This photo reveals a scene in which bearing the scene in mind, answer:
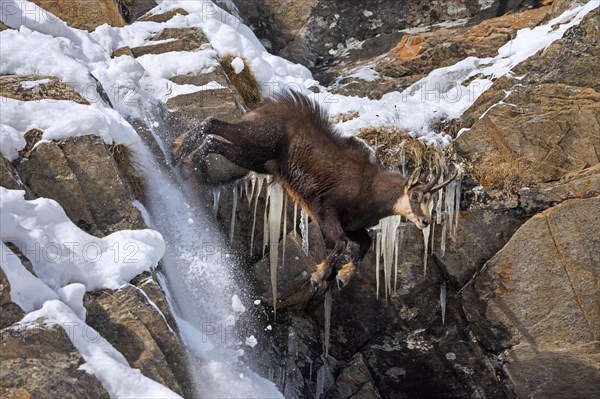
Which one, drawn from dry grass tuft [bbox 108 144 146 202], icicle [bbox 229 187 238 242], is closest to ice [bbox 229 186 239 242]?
icicle [bbox 229 187 238 242]

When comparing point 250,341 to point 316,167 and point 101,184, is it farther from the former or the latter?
point 101,184

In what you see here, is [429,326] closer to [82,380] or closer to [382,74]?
[382,74]

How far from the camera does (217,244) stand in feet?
26.6

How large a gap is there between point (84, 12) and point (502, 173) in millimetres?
5328

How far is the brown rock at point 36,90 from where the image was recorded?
706 cm

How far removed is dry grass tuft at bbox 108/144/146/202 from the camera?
726 centimetres

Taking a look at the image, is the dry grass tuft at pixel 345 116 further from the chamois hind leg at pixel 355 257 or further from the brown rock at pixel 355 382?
the brown rock at pixel 355 382

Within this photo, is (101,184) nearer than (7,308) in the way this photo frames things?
No

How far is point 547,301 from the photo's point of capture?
28.7ft

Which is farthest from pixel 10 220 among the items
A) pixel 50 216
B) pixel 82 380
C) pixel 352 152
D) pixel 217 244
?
pixel 352 152

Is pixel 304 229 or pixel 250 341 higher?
pixel 304 229

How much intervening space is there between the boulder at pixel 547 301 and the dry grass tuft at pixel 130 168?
145 inches

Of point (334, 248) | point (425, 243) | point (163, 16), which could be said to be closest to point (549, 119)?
point (425, 243)

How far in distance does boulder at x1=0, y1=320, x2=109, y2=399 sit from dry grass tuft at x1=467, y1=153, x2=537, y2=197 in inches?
209
